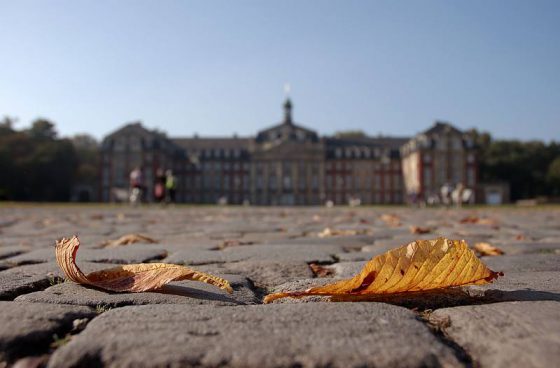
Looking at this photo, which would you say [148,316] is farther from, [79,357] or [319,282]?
[319,282]

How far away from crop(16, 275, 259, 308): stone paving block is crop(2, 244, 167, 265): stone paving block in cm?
112

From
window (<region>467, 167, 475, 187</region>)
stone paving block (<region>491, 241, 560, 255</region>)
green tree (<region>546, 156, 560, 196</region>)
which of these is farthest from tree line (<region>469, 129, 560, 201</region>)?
stone paving block (<region>491, 241, 560, 255</region>)

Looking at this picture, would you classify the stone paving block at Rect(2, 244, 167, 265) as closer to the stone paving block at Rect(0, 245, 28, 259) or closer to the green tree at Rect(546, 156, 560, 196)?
the stone paving block at Rect(0, 245, 28, 259)

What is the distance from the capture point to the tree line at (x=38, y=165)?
54844 mm

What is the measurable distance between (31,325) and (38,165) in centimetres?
6508

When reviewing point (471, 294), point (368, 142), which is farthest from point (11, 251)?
point (368, 142)

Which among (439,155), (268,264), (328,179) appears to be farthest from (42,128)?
(268,264)

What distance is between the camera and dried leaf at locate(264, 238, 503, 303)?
166 cm

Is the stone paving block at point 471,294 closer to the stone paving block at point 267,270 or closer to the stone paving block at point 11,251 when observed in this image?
the stone paving block at point 267,270

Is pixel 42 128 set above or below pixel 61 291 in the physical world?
above

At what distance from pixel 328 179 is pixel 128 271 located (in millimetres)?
80212

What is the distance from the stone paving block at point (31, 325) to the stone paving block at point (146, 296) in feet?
0.43

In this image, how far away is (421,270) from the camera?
1.67 metres

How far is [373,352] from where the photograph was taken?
3.74 ft
